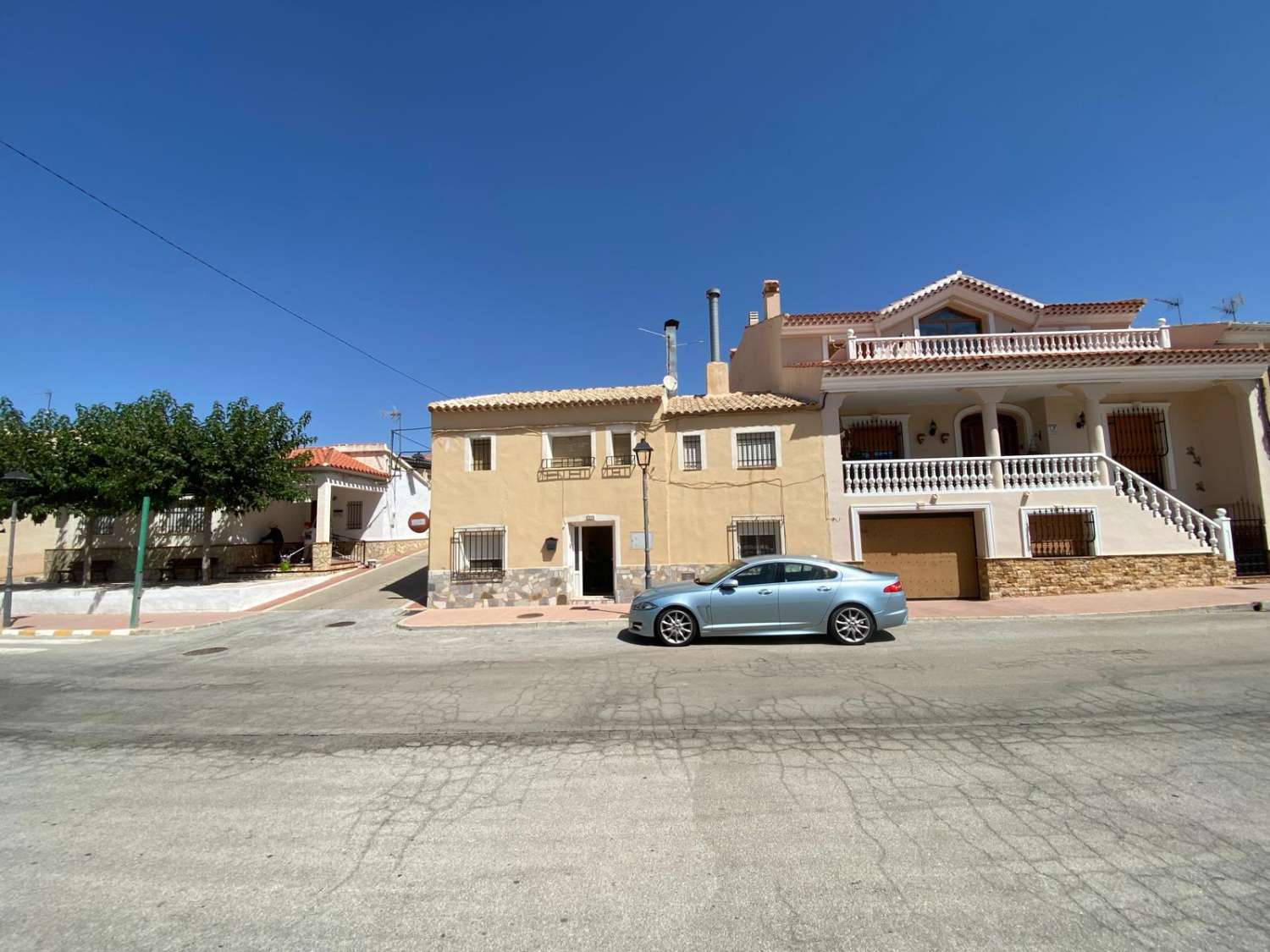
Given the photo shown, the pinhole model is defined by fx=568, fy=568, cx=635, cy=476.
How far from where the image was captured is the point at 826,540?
14188 millimetres

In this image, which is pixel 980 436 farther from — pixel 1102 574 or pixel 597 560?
pixel 597 560

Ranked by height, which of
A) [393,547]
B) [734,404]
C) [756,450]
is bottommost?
[393,547]

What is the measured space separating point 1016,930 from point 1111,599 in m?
12.9

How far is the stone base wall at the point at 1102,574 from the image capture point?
12953mm

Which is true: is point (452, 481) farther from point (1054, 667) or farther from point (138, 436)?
point (1054, 667)

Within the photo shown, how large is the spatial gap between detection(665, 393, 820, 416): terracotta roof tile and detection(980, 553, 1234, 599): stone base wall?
598 cm

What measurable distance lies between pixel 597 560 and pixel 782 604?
26.6ft

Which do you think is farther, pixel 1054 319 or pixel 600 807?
pixel 1054 319

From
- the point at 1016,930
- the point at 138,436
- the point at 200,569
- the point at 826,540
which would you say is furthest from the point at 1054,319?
the point at 200,569

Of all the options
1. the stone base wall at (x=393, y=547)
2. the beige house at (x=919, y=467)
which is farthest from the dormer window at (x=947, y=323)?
the stone base wall at (x=393, y=547)

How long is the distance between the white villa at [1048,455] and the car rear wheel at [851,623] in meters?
5.39

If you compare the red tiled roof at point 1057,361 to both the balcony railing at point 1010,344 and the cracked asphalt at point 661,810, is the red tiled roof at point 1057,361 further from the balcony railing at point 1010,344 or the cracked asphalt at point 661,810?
the cracked asphalt at point 661,810

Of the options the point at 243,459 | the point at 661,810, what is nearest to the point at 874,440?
the point at 661,810

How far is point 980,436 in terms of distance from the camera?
16375 millimetres
